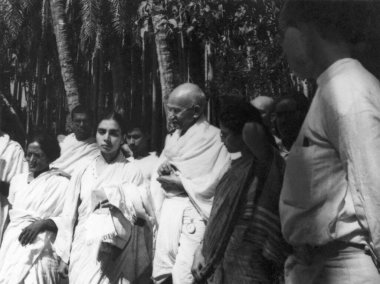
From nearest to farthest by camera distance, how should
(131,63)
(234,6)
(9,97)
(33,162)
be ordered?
(33,162) < (234,6) < (131,63) < (9,97)

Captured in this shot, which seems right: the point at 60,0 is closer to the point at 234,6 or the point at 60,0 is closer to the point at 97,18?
the point at 97,18

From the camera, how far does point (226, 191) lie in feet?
12.3

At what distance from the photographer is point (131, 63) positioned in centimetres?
1630

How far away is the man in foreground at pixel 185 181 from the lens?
4.52 meters

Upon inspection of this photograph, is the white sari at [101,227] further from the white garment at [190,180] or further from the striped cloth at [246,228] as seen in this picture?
the striped cloth at [246,228]

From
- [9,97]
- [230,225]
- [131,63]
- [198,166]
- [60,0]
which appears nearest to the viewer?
[230,225]

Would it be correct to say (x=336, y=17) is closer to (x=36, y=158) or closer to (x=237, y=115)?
(x=237, y=115)

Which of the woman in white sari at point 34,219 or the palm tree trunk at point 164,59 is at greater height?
the palm tree trunk at point 164,59

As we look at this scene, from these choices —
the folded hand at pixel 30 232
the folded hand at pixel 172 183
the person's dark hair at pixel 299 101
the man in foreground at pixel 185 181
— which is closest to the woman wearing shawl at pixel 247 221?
the man in foreground at pixel 185 181

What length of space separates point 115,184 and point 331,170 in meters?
3.55

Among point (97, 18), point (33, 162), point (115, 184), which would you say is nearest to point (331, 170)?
point (115, 184)

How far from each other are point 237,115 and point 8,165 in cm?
353

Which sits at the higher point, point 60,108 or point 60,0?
point 60,0

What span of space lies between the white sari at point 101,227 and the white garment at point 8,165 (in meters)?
1.06
